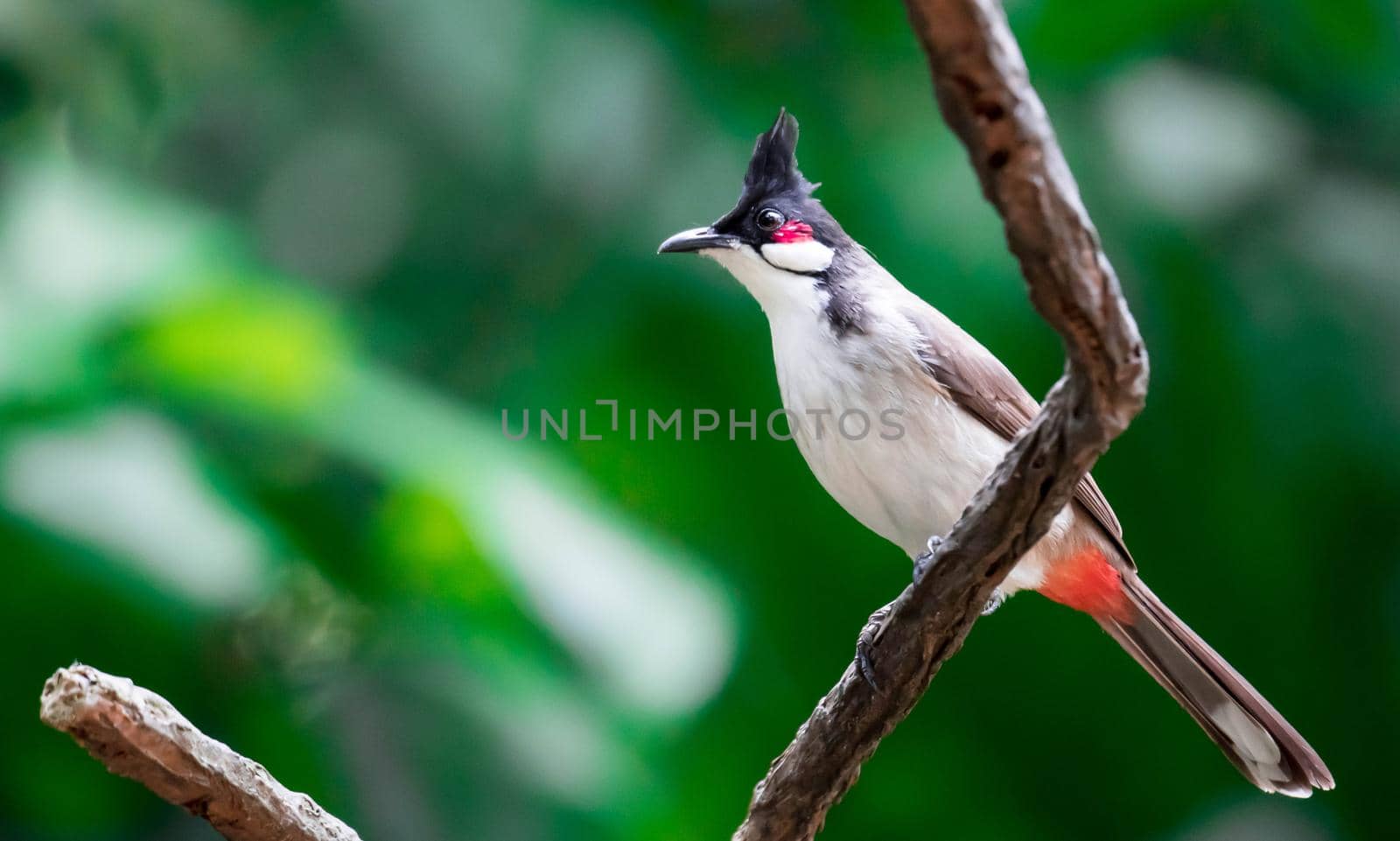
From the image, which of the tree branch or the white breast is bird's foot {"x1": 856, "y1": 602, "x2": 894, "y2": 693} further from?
the white breast

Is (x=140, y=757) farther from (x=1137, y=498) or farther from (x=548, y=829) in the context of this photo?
(x=1137, y=498)

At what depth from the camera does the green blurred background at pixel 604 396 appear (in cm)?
234

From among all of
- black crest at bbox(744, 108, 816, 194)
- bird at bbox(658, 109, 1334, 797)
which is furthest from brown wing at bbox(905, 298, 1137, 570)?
black crest at bbox(744, 108, 816, 194)

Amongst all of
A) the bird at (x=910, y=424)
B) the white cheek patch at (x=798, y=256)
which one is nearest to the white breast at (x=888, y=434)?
the bird at (x=910, y=424)

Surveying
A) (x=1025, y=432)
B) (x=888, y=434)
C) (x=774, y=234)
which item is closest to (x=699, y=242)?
(x=774, y=234)

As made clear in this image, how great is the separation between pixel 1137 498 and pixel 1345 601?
499 mm

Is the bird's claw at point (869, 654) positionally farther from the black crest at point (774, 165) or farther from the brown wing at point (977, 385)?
the black crest at point (774, 165)

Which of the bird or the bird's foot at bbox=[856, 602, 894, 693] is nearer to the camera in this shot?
the bird's foot at bbox=[856, 602, 894, 693]

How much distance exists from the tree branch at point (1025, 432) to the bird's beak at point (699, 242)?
2.25ft

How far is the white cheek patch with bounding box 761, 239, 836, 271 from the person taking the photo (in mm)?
1766

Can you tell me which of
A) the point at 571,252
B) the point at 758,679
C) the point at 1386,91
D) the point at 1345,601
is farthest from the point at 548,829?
the point at 1386,91

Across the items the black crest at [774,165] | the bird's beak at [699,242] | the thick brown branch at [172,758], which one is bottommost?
the thick brown branch at [172,758]

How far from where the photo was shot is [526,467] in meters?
2.52

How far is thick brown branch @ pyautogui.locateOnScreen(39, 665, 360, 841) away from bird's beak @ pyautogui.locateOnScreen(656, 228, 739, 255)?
893 mm
